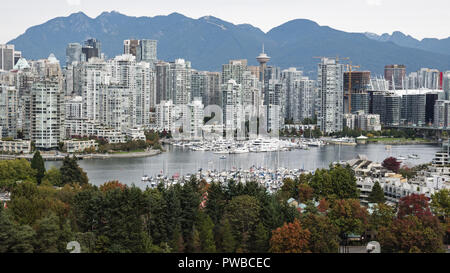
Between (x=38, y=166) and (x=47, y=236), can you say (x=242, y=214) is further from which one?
(x=38, y=166)

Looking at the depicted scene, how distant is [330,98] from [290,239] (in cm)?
1376

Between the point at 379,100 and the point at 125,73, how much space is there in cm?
840

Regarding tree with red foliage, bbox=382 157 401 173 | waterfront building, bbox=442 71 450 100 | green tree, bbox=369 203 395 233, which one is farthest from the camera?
waterfront building, bbox=442 71 450 100

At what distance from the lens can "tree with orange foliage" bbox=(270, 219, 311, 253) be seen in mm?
2514

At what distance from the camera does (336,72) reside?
1644cm

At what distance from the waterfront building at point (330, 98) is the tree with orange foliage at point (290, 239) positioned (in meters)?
13.2

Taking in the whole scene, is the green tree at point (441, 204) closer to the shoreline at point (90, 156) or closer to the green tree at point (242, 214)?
the green tree at point (242, 214)

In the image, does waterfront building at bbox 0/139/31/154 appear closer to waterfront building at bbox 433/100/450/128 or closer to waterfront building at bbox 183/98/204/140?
waterfront building at bbox 183/98/204/140

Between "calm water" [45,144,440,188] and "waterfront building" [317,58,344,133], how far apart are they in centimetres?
338

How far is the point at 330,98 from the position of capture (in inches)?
629

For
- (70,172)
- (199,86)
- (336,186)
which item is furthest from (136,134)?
(336,186)

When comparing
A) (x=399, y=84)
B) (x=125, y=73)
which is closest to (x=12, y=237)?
(x=125, y=73)

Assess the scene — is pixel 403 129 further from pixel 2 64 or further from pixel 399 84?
pixel 2 64

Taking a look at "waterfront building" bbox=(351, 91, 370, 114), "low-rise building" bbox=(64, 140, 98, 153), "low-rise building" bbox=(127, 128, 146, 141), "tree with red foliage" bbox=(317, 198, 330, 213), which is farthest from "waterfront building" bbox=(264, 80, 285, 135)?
"tree with red foliage" bbox=(317, 198, 330, 213)
